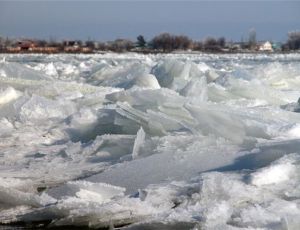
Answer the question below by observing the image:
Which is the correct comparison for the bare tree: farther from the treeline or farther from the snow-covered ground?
the snow-covered ground

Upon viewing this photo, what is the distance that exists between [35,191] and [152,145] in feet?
3.13

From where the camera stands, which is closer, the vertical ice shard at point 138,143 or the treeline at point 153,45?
the vertical ice shard at point 138,143

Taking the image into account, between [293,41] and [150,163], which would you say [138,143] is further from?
[293,41]

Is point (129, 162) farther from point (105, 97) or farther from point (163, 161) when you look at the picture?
point (105, 97)

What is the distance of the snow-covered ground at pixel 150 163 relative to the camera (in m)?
2.51

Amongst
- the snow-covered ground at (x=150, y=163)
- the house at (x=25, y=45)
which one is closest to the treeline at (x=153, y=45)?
the house at (x=25, y=45)

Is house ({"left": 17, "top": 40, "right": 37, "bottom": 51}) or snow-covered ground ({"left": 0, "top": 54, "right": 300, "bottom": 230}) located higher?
snow-covered ground ({"left": 0, "top": 54, "right": 300, "bottom": 230})

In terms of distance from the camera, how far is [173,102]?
4379 millimetres

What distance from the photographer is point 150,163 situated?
332 cm

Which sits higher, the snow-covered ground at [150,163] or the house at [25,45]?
the snow-covered ground at [150,163]

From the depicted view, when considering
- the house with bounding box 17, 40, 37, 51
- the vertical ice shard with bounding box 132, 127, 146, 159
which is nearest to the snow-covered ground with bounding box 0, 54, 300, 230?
the vertical ice shard with bounding box 132, 127, 146, 159

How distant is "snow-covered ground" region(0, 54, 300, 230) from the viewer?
2512 millimetres

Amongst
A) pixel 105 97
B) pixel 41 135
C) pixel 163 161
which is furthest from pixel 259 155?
pixel 105 97

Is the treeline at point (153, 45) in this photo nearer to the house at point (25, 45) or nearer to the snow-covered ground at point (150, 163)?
the house at point (25, 45)
